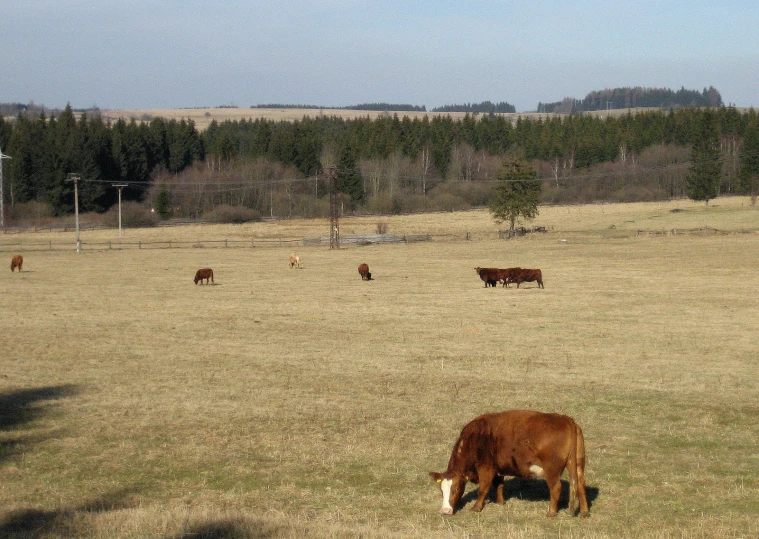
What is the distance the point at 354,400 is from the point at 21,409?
601cm

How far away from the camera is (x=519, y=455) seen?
9.48m

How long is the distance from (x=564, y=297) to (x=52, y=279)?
2460 cm

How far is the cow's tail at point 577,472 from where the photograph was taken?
923cm

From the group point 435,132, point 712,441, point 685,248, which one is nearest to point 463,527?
point 712,441

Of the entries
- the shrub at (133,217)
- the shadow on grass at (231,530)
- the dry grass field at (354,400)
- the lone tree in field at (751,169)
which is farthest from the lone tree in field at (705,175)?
the shadow on grass at (231,530)

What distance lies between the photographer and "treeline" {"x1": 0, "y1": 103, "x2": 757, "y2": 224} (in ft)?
373

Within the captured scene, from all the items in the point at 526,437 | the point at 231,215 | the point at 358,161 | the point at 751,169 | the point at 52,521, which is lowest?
the point at 231,215

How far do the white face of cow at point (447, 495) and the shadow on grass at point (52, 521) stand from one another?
3.70 metres

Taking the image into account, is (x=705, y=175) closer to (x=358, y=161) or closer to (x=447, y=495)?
(x=358, y=161)

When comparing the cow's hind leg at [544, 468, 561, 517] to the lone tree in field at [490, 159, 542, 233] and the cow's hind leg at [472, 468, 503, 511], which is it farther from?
the lone tree in field at [490, 159, 542, 233]

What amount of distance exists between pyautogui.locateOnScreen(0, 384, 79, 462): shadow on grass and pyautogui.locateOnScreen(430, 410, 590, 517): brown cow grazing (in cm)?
700

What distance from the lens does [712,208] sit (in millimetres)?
98375

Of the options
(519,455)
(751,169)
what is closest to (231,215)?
(751,169)

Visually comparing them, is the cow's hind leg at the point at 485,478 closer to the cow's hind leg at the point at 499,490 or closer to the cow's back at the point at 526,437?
the cow's back at the point at 526,437
